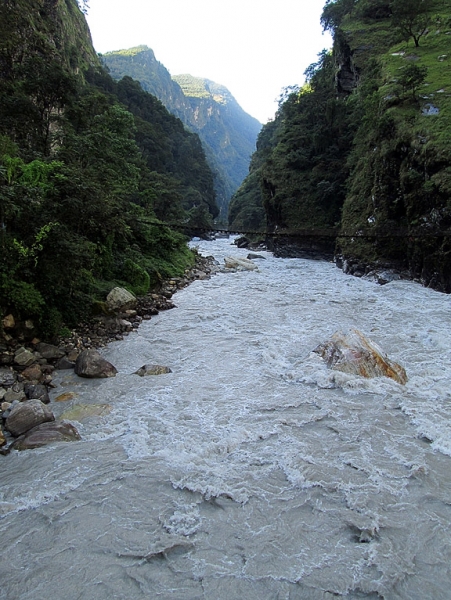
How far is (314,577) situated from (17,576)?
2.20 meters

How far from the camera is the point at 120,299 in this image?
352 inches

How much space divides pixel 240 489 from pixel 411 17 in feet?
93.1

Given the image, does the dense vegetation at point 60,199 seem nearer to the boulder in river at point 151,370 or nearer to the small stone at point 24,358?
the small stone at point 24,358

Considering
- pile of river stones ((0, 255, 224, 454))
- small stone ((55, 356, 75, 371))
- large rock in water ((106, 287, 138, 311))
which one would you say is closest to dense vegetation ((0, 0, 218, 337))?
large rock in water ((106, 287, 138, 311))

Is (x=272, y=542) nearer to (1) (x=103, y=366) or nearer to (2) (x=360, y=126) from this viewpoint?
(1) (x=103, y=366)

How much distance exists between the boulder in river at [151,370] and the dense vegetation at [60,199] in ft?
6.08

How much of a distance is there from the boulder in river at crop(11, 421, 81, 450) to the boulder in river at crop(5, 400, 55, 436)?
0.27 ft

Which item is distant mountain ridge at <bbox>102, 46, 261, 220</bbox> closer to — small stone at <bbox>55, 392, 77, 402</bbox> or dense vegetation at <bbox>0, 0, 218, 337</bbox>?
dense vegetation at <bbox>0, 0, 218, 337</bbox>

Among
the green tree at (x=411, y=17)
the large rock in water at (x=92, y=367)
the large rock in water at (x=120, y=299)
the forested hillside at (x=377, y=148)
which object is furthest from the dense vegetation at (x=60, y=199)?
the green tree at (x=411, y=17)

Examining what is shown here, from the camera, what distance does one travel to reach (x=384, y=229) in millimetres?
15727

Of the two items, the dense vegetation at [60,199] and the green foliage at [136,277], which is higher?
the dense vegetation at [60,199]

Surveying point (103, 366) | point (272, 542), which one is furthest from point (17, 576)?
point (103, 366)

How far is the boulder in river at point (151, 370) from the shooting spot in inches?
241

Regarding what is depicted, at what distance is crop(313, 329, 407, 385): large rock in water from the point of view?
5.78 m
